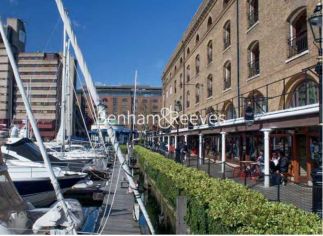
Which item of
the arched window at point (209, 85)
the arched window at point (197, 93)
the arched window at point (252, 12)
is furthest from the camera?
the arched window at point (197, 93)

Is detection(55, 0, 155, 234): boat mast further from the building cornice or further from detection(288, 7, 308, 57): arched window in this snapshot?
the building cornice

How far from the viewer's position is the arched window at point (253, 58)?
2703cm

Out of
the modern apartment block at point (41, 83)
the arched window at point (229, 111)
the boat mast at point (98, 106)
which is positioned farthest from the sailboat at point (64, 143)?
the modern apartment block at point (41, 83)

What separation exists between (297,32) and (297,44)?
86 centimetres

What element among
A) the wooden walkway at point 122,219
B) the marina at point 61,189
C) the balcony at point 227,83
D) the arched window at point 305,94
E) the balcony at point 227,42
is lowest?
the wooden walkway at point 122,219

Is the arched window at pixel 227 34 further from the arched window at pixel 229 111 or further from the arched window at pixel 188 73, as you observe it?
the arched window at pixel 188 73

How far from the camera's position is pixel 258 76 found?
25.9 metres

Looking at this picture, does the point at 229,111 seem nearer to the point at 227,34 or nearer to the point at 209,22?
the point at 227,34

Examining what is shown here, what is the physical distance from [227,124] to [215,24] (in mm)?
15085

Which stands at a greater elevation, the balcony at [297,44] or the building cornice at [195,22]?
the building cornice at [195,22]

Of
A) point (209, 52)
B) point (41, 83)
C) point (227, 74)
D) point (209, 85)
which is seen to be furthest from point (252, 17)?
point (41, 83)

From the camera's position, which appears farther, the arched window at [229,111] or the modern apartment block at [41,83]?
the modern apartment block at [41,83]

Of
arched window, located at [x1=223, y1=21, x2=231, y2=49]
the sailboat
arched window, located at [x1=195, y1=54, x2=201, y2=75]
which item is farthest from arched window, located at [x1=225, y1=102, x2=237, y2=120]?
arched window, located at [x1=195, y1=54, x2=201, y2=75]

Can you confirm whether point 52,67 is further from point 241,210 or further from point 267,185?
point 241,210
